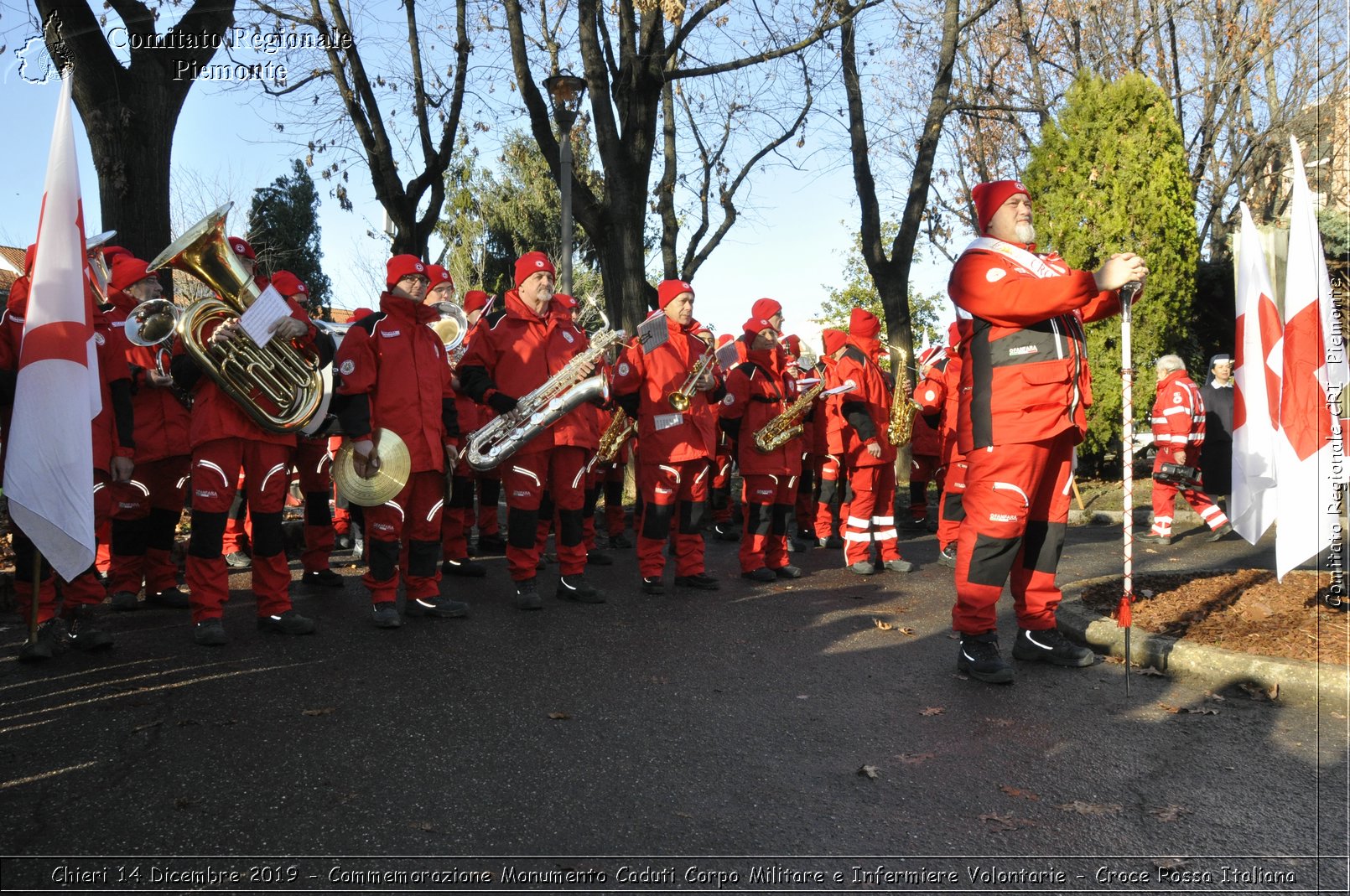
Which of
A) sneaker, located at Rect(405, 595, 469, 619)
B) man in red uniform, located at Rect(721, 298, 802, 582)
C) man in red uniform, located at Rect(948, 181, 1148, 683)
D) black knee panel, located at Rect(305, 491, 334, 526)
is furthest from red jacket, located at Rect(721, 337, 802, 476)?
man in red uniform, located at Rect(948, 181, 1148, 683)

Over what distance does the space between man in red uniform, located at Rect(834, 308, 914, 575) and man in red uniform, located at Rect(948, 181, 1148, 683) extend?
142 inches

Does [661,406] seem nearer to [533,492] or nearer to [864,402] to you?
[533,492]

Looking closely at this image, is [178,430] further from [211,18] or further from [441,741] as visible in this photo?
[211,18]

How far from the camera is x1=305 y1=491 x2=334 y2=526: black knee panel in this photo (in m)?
8.30

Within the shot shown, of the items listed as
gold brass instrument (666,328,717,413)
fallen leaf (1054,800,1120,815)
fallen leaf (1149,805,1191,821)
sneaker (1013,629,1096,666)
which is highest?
gold brass instrument (666,328,717,413)

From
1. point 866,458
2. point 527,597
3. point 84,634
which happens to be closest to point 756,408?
point 866,458

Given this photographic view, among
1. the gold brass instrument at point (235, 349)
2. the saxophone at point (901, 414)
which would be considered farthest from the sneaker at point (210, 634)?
the saxophone at point (901, 414)

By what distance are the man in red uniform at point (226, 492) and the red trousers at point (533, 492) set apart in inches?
60.0

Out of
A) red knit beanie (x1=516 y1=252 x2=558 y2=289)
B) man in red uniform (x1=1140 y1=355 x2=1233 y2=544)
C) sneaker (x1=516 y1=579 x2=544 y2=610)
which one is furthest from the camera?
man in red uniform (x1=1140 y1=355 x2=1233 y2=544)

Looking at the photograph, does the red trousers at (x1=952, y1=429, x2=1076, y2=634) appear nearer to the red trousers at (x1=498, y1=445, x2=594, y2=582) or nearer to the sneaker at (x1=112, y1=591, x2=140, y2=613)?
the red trousers at (x1=498, y1=445, x2=594, y2=582)

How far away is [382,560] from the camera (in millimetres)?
6836

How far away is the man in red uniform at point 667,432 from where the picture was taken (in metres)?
8.24

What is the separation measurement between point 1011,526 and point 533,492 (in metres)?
3.33

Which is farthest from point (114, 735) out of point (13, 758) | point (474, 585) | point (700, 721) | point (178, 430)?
point (474, 585)
